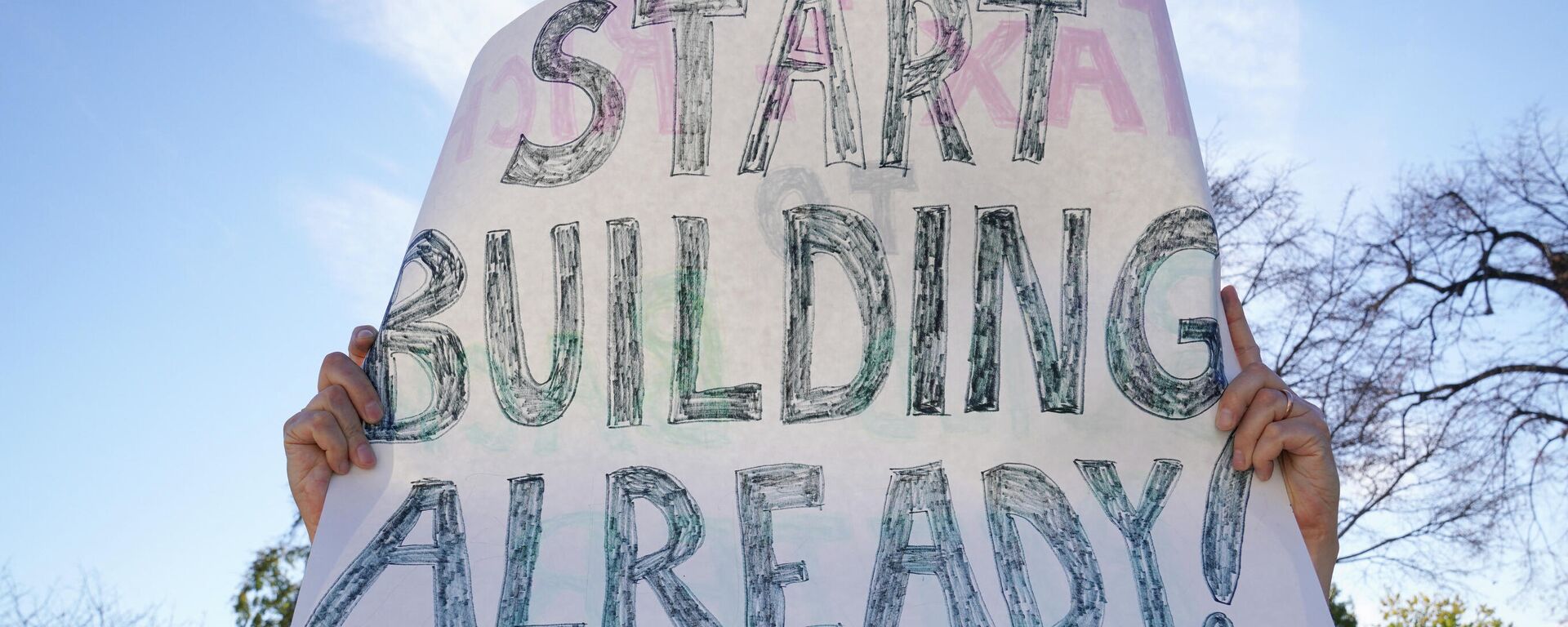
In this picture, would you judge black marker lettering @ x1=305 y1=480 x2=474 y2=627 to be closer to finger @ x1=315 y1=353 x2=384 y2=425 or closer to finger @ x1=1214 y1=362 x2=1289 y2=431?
finger @ x1=315 y1=353 x2=384 y2=425

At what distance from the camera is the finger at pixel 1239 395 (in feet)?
7.56

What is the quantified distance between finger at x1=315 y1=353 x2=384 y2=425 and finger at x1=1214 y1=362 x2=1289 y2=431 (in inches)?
66.8

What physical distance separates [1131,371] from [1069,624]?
52 centimetres

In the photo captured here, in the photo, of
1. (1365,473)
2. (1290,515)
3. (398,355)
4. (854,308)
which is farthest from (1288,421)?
(1365,473)

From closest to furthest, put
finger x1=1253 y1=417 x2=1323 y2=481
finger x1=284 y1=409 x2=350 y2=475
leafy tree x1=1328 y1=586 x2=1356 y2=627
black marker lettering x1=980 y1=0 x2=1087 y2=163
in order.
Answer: finger x1=1253 y1=417 x2=1323 y2=481
finger x1=284 y1=409 x2=350 y2=475
black marker lettering x1=980 y1=0 x2=1087 y2=163
leafy tree x1=1328 y1=586 x2=1356 y2=627

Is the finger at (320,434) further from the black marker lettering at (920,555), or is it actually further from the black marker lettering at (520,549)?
the black marker lettering at (920,555)

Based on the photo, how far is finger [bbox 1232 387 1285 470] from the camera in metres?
2.26

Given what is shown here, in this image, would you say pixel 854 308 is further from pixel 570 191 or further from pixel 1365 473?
pixel 1365 473

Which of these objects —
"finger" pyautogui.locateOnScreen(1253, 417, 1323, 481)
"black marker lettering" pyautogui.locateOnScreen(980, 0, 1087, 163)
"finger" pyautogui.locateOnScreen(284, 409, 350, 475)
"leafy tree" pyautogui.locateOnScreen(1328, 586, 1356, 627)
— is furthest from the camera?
"leafy tree" pyautogui.locateOnScreen(1328, 586, 1356, 627)

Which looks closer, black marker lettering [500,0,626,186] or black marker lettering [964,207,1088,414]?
black marker lettering [964,207,1088,414]

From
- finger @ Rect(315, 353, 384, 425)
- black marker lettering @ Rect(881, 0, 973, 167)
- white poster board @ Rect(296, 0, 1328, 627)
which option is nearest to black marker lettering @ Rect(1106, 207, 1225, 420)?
white poster board @ Rect(296, 0, 1328, 627)

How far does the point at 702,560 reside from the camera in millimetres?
2340

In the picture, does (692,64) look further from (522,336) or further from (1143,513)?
(1143,513)

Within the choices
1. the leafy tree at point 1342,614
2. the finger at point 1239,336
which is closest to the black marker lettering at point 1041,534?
the finger at point 1239,336
